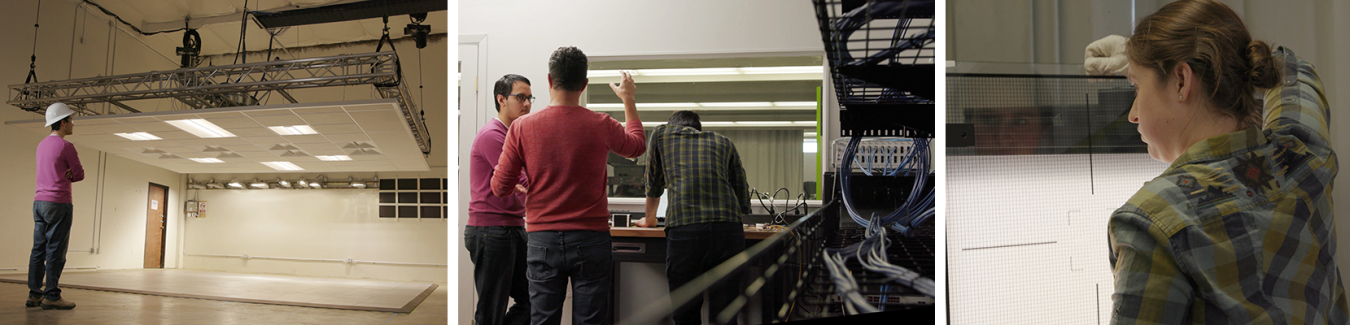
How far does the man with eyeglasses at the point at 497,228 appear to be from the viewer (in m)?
1.73

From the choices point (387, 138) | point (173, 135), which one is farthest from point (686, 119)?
point (173, 135)

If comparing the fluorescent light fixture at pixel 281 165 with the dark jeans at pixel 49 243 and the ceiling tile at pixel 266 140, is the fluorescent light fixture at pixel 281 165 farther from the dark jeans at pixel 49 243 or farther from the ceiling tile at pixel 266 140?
the dark jeans at pixel 49 243

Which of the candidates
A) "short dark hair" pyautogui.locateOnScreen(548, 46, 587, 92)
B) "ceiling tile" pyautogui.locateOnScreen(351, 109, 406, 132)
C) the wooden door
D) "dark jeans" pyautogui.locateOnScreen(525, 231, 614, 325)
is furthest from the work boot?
"short dark hair" pyautogui.locateOnScreen(548, 46, 587, 92)

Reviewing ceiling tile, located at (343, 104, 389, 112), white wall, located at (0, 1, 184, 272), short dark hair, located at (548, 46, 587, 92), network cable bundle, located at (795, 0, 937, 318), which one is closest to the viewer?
white wall, located at (0, 1, 184, 272)

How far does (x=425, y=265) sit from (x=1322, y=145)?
5.62 ft

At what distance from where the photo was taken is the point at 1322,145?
1047 mm

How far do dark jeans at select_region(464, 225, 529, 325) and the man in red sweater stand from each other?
55 millimetres

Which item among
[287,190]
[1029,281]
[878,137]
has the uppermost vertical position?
[878,137]

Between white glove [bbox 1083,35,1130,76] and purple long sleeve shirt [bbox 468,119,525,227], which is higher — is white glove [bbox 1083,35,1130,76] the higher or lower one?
the higher one

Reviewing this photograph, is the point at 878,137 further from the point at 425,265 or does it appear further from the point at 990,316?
the point at 425,265

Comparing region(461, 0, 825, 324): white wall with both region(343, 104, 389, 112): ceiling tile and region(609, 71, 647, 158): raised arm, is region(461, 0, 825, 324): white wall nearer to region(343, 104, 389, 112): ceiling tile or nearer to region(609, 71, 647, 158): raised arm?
region(609, 71, 647, 158): raised arm

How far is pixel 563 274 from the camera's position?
1.69 meters

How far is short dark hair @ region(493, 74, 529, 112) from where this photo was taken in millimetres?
1767

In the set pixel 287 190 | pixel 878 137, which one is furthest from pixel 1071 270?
pixel 287 190
